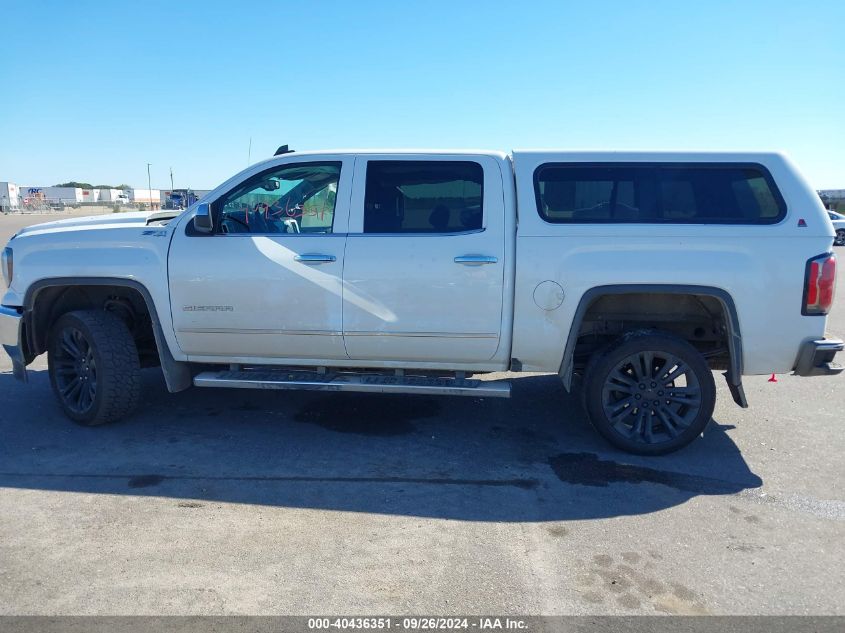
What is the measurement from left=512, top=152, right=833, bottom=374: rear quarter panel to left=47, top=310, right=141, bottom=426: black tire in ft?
9.90

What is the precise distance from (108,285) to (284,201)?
4.99 ft

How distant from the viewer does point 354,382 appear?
4727 mm

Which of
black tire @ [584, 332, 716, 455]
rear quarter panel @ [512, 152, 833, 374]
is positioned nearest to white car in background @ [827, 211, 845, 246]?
rear quarter panel @ [512, 152, 833, 374]

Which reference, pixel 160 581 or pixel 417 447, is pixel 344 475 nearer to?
pixel 417 447

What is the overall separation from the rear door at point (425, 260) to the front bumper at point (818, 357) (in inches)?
80.8

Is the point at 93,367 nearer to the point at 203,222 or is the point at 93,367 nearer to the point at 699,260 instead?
the point at 203,222

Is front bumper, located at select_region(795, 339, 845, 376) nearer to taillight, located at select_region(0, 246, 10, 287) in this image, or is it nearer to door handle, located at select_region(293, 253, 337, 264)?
door handle, located at select_region(293, 253, 337, 264)

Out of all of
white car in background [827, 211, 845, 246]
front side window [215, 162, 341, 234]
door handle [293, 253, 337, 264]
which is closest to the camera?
door handle [293, 253, 337, 264]

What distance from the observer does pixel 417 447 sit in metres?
4.78

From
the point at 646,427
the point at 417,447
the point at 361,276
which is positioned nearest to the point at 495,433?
the point at 417,447

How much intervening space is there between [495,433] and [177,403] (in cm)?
282

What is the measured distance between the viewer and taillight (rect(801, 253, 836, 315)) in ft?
13.9

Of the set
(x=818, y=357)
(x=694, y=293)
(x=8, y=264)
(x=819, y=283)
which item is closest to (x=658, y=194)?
(x=694, y=293)

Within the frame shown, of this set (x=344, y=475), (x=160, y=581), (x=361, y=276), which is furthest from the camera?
(x=361, y=276)
